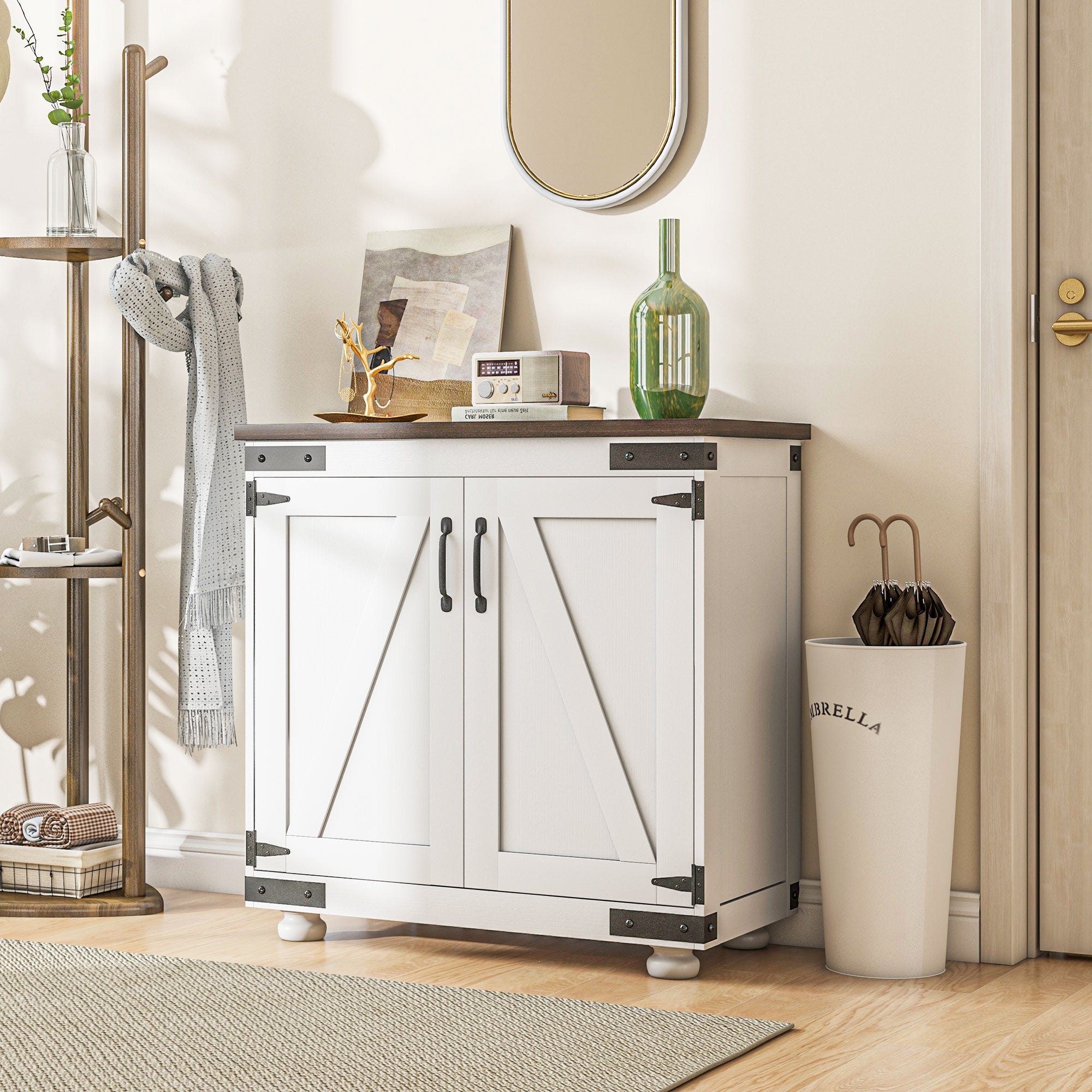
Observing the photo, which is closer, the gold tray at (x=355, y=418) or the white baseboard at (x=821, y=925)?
the white baseboard at (x=821, y=925)

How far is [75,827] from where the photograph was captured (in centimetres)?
341

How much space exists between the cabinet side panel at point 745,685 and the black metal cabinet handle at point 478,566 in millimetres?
433

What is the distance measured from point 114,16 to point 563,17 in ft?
3.86

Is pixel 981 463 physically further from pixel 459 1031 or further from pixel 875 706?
pixel 459 1031

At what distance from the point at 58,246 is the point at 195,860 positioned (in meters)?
1.42

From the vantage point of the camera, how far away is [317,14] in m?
3.54

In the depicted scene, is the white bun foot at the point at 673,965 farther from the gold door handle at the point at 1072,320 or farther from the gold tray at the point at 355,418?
the gold door handle at the point at 1072,320

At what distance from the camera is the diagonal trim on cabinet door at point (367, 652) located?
2.97 m

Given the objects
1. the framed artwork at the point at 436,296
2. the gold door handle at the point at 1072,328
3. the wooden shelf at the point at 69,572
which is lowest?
the wooden shelf at the point at 69,572

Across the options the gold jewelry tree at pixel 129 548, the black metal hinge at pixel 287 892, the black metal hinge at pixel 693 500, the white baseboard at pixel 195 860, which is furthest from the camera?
the white baseboard at pixel 195 860

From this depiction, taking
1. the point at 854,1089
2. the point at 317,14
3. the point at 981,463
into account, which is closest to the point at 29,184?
the point at 317,14

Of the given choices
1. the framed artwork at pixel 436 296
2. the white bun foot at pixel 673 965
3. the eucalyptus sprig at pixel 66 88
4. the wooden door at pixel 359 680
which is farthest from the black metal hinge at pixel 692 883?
the eucalyptus sprig at pixel 66 88

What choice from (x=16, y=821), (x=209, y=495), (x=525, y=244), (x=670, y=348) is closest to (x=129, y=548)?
(x=209, y=495)

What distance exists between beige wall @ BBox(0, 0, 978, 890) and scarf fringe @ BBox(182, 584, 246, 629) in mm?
359
